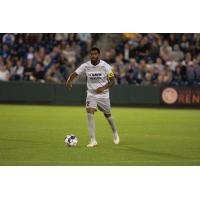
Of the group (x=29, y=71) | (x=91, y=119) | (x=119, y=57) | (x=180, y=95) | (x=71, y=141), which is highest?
(x=119, y=57)

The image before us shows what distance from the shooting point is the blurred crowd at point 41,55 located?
101 feet

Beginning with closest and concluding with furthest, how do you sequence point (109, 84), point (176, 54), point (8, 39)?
point (109, 84) < point (176, 54) < point (8, 39)

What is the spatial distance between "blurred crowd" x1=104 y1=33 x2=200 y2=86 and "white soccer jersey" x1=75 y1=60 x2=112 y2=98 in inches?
583

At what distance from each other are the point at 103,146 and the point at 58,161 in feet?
8.76

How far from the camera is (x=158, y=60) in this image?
3011 centimetres

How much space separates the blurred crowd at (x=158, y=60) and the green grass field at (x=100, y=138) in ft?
10.9

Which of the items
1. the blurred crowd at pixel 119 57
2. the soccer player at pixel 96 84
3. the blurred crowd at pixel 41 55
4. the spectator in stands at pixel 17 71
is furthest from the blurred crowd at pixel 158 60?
the soccer player at pixel 96 84

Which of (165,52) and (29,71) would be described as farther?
(29,71)

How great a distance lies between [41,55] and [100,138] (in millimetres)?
14522

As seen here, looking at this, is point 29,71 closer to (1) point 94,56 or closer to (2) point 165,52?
(2) point 165,52

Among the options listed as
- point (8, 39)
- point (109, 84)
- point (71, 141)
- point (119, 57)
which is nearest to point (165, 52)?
point (119, 57)

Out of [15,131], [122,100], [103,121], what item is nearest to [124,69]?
[122,100]

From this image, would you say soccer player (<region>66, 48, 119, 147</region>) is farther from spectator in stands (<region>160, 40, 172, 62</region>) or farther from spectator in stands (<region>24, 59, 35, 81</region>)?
spectator in stands (<region>24, 59, 35, 81</region>)

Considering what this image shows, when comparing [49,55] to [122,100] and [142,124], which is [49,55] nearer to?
[122,100]
